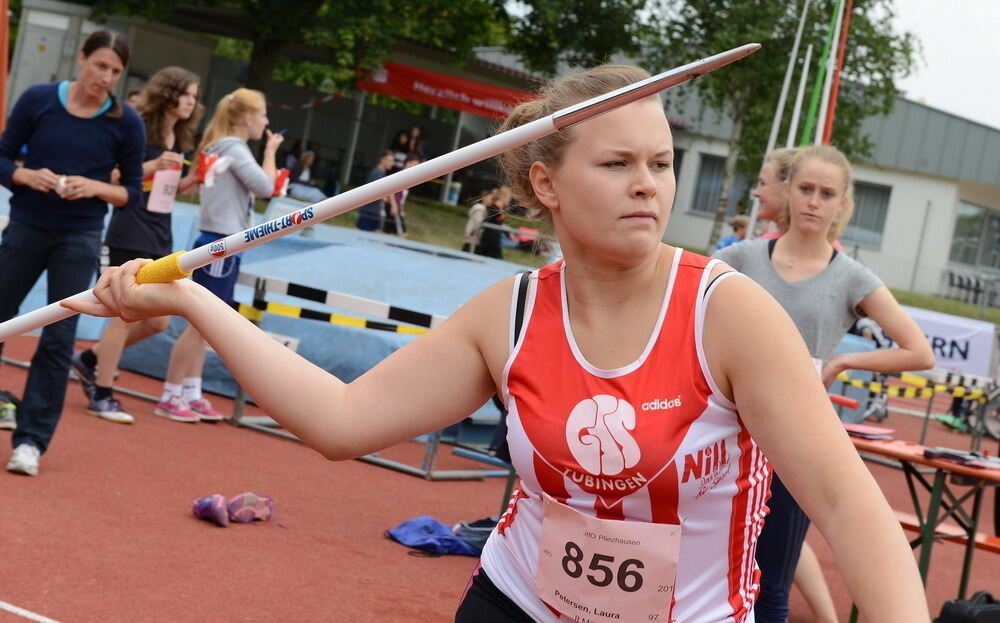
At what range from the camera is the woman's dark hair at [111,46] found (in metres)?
5.83

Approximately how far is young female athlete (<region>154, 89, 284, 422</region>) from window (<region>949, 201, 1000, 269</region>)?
38421 millimetres

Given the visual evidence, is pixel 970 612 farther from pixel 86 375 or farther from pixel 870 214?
pixel 870 214

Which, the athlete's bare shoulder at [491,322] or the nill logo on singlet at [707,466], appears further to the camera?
the athlete's bare shoulder at [491,322]

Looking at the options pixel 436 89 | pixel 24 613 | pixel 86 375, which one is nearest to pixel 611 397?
pixel 24 613

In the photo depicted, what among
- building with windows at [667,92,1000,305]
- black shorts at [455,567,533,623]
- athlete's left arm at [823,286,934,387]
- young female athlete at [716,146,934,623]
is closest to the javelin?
black shorts at [455,567,533,623]

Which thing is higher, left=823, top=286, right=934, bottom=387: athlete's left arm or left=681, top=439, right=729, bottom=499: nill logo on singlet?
left=823, top=286, right=934, bottom=387: athlete's left arm

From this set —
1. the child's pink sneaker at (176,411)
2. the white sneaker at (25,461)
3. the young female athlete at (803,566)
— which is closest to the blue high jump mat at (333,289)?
the child's pink sneaker at (176,411)

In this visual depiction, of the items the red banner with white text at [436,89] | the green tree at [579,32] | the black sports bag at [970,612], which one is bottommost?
the black sports bag at [970,612]

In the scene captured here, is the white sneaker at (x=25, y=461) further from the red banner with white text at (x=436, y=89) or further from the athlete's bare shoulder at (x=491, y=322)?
the red banner with white text at (x=436, y=89)

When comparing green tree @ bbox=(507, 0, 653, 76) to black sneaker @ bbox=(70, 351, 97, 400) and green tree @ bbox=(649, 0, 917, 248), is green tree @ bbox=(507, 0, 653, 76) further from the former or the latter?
black sneaker @ bbox=(70, 351, 97, 400)

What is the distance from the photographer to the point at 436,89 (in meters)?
27.0

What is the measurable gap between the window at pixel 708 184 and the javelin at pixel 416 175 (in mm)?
41510

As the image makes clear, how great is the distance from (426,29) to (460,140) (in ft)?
15.3

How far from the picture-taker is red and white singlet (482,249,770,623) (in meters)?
2.11
